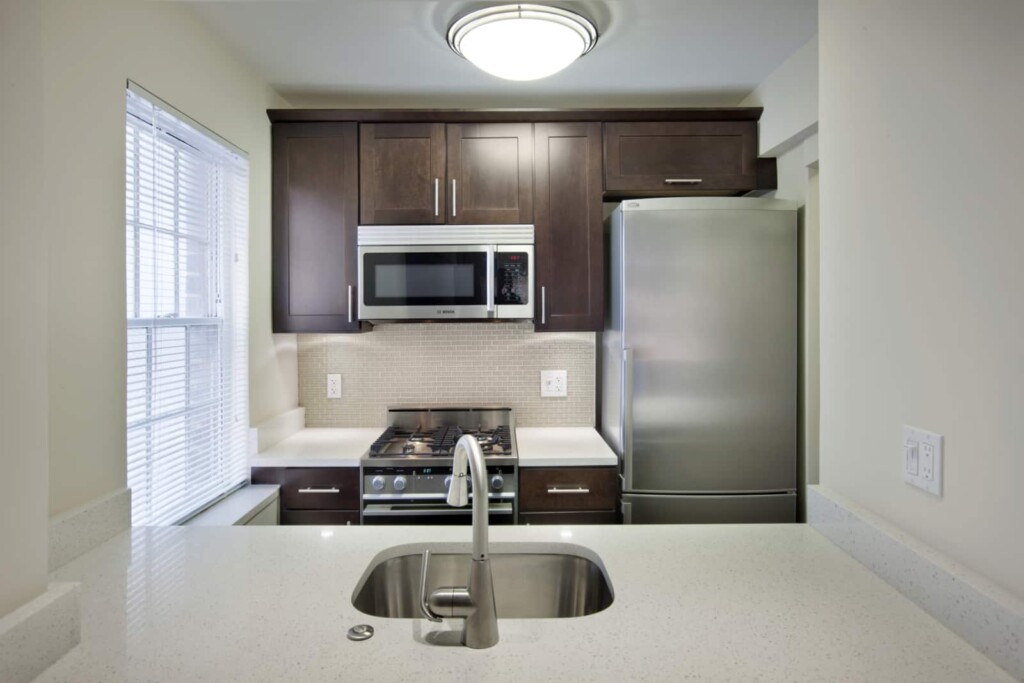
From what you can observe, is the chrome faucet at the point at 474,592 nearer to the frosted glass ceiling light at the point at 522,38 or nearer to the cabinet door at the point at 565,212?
the frosted glass ceiling light at the point at 522,38

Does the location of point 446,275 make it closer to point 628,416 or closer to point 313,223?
point 313,223

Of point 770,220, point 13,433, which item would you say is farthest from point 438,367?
point 13,433

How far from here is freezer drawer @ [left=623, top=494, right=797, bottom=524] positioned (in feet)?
7.97

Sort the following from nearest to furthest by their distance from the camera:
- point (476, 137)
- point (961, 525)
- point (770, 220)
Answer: point (961, 525) → point (770, 220) → point (476, 137)

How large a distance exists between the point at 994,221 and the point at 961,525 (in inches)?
19.4

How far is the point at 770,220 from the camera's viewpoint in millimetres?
2432

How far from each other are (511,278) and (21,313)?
1923 millimetres

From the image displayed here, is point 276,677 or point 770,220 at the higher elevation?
point 770,220

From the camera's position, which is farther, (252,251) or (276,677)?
(252,251)

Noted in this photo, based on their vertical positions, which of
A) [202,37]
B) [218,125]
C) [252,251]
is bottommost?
[252,251]

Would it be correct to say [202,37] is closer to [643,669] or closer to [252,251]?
[252,251]

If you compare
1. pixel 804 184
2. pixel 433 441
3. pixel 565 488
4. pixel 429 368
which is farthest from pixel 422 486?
pixel 804 184

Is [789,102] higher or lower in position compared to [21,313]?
higher

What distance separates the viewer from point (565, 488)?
7.92 ft
